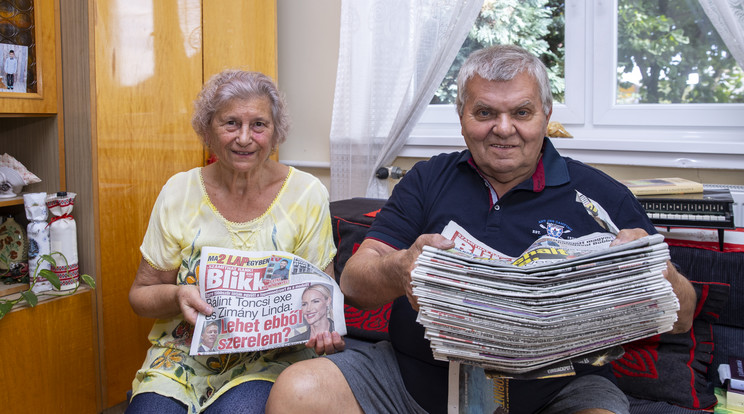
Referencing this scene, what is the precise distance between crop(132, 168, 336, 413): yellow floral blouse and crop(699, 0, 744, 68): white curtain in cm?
140

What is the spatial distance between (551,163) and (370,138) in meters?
1.31

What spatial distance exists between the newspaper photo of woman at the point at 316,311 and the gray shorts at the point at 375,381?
2.7 inches

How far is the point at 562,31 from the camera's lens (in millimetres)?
2346

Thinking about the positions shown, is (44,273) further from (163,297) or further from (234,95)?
(234,95)

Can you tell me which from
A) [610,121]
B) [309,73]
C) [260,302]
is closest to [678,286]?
[260,302]

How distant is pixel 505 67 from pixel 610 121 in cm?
123

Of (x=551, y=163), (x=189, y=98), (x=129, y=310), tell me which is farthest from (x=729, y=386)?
(x=189, y=98)

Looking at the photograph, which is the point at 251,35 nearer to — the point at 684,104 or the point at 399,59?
the point at 399,59

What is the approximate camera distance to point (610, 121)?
89.5 inches

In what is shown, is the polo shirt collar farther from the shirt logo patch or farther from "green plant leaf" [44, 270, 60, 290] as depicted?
"green plant leaf" [44, 270, 60, 290]

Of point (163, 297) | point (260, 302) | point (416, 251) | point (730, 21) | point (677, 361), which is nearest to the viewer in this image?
point (416, 251)

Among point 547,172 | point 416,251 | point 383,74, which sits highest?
point 383,74

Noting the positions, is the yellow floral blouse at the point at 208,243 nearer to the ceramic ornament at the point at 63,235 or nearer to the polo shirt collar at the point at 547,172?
the polo shirt collar at the point at 547,172

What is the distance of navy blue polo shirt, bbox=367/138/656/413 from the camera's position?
3.94ft
